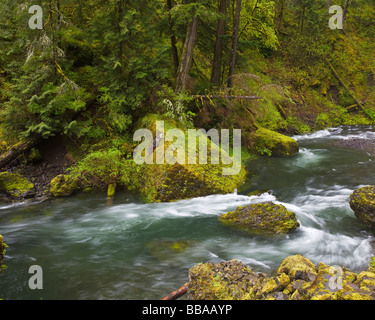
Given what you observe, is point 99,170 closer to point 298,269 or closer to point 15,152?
point 15,152

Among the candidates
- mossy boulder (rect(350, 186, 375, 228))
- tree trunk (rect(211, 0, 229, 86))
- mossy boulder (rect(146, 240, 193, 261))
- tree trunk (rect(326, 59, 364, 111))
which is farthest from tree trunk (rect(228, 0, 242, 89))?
tree trunk (rect(326, 59, 364, 111))

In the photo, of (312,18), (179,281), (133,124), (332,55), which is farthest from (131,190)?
(332,55)

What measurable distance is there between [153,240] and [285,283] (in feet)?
11.2

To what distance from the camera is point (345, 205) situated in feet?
26.2

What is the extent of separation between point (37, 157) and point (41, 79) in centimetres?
278

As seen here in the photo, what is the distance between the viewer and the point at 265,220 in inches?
261

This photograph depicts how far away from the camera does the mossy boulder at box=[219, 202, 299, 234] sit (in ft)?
21.4

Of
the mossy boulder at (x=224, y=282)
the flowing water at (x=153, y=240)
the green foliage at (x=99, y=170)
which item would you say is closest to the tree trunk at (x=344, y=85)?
the flowing water at (x=153, y=240)

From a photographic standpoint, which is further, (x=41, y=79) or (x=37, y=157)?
(x=37, y=157)

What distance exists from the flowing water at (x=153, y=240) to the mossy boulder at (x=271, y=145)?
9.51 feet

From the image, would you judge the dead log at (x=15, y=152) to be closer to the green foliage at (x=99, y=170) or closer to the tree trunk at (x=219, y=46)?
the green foliage at (x=99, y=170)

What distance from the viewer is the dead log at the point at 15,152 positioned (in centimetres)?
971
